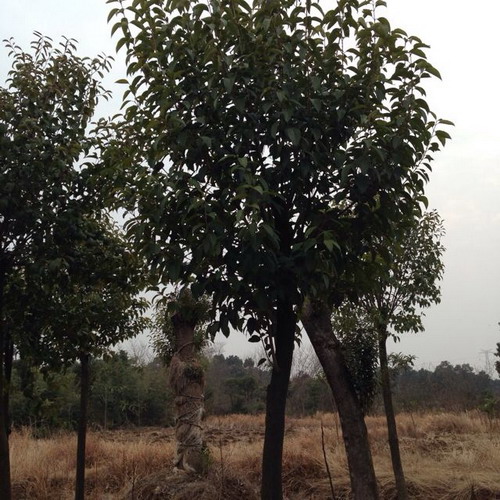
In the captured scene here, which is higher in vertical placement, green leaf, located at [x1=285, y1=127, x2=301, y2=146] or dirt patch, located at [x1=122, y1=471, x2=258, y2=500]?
green leaf, located at [x1=285, y1=127, x2=301, y2=146]

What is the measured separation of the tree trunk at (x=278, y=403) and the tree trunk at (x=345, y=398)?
5.20 feet

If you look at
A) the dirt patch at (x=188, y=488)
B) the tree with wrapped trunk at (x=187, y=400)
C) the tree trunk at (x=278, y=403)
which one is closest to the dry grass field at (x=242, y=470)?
the dirt patch at (x=188, y=488)

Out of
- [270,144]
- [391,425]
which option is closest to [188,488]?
[391,425]

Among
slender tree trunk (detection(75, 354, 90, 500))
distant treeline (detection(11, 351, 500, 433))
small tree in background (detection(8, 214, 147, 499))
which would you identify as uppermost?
small tree in background (detection(8, 214, 147, 499))

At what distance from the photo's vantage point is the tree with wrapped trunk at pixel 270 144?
354cm

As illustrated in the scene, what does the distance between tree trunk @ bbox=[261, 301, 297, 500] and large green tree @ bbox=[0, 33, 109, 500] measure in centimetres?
214

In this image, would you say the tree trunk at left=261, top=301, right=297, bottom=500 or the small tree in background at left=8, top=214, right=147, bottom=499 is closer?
the tree trunk at left=261, top=301, right=297, bottom=500

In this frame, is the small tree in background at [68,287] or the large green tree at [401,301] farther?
the large green tree at [401,301]

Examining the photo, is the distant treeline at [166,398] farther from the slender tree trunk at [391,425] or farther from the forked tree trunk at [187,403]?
the forked tree trunk at [187,403]

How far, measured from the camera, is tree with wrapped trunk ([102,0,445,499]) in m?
3.54

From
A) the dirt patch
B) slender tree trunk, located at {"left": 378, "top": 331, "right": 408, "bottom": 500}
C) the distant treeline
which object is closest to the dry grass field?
the dirt patch

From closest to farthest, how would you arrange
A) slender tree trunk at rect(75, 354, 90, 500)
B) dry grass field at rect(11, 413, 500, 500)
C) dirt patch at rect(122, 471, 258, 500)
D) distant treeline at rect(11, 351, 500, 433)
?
dirt patch at rect(122, 471, 258, 500)
slender tree trunk at rect(75, 354, 90, 500)
dry grass field at rect(11, 413, 500, 500)
distant treeline at rect(11, 351, 500, 433)

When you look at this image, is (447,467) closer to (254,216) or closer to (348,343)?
(348,343)

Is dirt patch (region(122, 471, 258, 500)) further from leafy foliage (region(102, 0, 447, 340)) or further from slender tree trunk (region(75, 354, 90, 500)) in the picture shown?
leafy foliage (region(102, 0, 447, 340))
